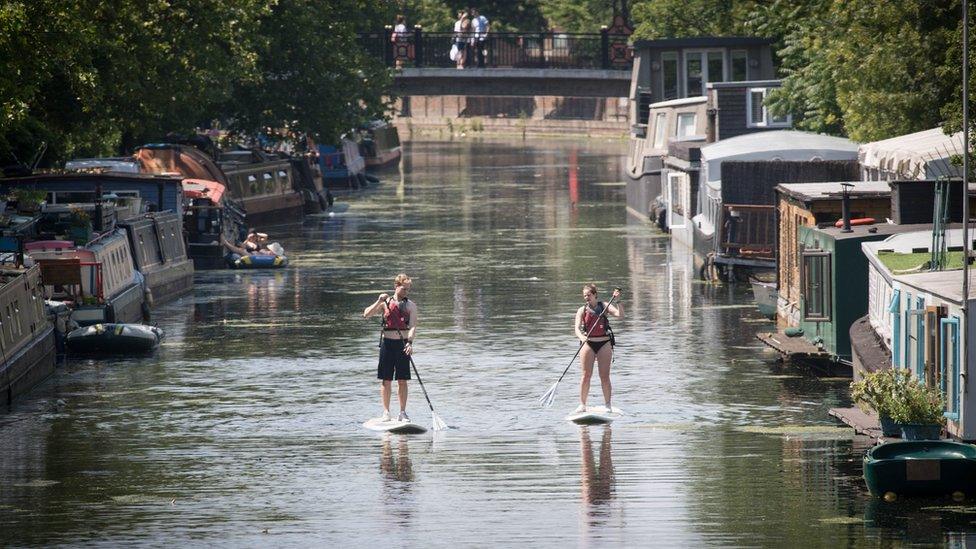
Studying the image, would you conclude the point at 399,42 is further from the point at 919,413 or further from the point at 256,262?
the point at 919,413

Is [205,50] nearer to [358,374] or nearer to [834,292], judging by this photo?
[358,374]

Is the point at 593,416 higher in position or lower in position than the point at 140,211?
lower

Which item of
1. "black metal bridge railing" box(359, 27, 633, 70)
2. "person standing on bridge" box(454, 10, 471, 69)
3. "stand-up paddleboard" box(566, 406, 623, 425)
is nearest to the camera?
"stand-up paddleboard" box(566, 406, 623, 425)

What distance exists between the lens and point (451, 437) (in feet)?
91.0

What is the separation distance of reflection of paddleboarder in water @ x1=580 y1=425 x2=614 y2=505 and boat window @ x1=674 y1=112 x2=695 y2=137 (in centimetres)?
Answer: 4082

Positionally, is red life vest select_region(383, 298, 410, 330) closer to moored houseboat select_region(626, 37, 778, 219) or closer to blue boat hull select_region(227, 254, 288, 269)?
blue boat hull select_region(227, 254, 288, 269)

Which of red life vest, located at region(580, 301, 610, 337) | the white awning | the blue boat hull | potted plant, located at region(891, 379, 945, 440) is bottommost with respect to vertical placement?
the blue boat hull

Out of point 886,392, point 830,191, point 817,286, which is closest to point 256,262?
point 830,191

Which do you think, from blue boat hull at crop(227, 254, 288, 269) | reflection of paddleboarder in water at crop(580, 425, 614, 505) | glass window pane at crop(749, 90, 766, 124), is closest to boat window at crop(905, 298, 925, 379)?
reflection of paddleboarder in water at crop(580, 425, 614, 505)

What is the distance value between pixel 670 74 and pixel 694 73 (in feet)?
3.40

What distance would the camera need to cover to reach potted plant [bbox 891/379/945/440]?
2331 cm

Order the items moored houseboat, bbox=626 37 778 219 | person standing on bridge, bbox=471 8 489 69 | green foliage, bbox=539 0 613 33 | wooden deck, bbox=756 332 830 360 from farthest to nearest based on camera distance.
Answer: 1. green foliage, bbox=539 0 613 33
2. person standing on bridge, bbox=471 8 489 69
3. moored houseboat, bbox=626 37 778 219
4. wooden deck, bbox=756 332 830 360

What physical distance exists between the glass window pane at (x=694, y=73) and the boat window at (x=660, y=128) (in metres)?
5.62

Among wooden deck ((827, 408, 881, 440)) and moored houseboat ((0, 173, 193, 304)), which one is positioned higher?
moored houseboat ((0, 173, 193, 304))
